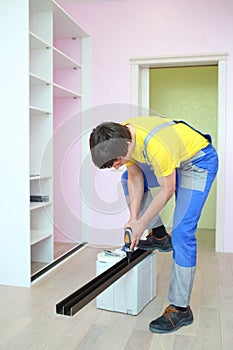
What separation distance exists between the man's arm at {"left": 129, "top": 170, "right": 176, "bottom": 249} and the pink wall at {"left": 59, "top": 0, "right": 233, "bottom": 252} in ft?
6.87

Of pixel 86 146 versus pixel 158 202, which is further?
pixel 158 202

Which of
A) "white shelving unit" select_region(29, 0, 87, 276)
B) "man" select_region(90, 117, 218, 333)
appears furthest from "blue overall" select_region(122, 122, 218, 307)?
"white shelving unit" select_region(29, 0, 87, 276)

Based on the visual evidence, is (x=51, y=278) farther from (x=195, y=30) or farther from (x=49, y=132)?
(x=195, y=30)

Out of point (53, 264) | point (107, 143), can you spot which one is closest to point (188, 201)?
point (107, 143)

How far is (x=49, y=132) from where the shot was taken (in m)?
3.04

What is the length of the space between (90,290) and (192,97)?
3615mm

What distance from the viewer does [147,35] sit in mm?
3703

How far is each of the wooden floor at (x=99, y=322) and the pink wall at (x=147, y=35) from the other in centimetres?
134

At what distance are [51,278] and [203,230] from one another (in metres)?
2.43

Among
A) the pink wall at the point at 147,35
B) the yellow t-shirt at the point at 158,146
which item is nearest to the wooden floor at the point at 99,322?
the yellow t-shirt at the point at 158,146

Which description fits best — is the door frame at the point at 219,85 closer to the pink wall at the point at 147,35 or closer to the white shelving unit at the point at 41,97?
the pink wall at the point at 147,35

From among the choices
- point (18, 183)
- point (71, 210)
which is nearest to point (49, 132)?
point (18, 183)

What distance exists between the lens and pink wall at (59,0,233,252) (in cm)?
355

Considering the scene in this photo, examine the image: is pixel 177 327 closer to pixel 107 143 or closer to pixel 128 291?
pixel 128 291
